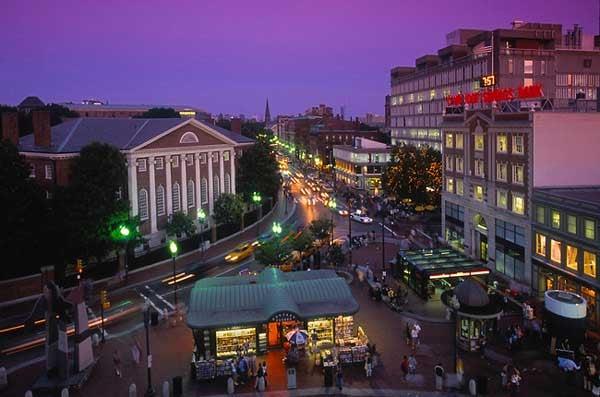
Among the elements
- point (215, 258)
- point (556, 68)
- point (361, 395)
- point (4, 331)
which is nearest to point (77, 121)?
point (215, 258)

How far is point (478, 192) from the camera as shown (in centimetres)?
5506

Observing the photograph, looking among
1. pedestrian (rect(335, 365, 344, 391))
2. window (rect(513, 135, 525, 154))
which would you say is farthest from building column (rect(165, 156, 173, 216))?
pedestrian (rect(335, 365, 344, 391))

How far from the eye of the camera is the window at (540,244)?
43219 millimetres

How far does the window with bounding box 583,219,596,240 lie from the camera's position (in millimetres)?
36875

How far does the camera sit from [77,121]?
71.6 m

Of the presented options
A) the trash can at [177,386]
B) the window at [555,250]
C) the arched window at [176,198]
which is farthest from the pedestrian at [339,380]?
the arched window at [176,198]

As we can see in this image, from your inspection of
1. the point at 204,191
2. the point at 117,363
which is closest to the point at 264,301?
the point at 117,363

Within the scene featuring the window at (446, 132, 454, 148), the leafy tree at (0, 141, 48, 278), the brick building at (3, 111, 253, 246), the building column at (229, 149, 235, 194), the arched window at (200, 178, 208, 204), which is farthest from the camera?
the building column at (229, 149, 235, 194)

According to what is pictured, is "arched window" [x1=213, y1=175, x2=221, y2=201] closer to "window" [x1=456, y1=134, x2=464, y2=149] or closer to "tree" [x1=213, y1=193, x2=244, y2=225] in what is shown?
"tree" [x1=213, y1=193, x2=244, y2=225]

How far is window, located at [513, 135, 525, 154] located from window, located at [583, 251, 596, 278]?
11965 mm

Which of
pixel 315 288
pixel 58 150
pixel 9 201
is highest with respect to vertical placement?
pixel 58 150

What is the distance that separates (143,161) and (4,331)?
99.7 ft

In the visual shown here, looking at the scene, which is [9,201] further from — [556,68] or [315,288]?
[556,68]

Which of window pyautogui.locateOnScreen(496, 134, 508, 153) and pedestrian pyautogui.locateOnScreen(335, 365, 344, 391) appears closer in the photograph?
pedestrian pyautogui.locateOnScreen(335, 365, 344, 391)
